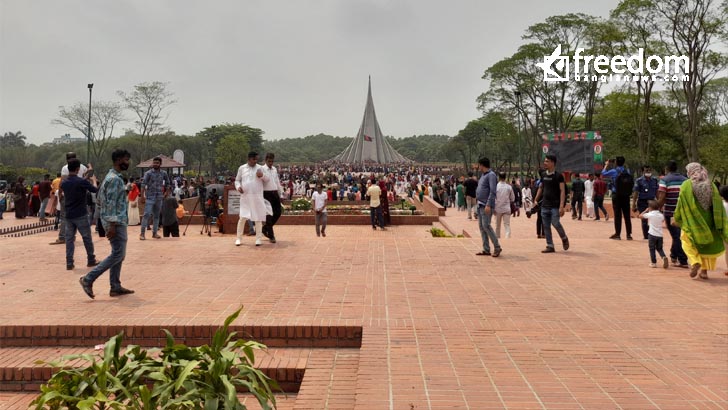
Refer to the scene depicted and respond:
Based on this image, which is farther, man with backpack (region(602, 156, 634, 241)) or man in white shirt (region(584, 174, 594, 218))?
man in white shirt (region(584, 174, 594, 218))

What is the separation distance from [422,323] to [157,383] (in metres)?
2.12

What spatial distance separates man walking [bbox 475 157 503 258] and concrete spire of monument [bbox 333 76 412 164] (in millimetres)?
98882

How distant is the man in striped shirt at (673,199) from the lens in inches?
270

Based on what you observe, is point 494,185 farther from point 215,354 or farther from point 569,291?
point 215,354

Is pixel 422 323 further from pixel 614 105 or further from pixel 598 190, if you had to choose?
pixel 614 105

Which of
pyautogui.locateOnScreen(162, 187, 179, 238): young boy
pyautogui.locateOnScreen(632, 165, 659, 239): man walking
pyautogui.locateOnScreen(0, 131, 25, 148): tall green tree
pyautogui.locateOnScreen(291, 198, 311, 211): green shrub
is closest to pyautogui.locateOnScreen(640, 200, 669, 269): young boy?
pyautogui.locateOnScreen(632, 165, 659, 239): man walking

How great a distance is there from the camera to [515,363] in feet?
11.2

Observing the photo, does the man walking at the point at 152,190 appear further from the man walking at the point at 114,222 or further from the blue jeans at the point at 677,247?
the blue jeans at the point at 677,247

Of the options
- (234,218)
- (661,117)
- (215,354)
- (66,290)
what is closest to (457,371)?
(215,354)

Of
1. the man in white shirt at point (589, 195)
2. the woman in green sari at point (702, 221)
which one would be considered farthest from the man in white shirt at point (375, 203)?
the woman in green sari at point (702, 221)

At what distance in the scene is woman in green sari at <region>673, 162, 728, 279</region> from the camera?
606 centimetres

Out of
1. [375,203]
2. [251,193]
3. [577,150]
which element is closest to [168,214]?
[251,193]

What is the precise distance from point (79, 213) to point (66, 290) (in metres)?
1.32

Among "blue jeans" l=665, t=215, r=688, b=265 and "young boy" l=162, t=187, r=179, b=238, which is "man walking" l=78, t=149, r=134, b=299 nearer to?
"young boy" l=162, t=187, r=179, b=238
